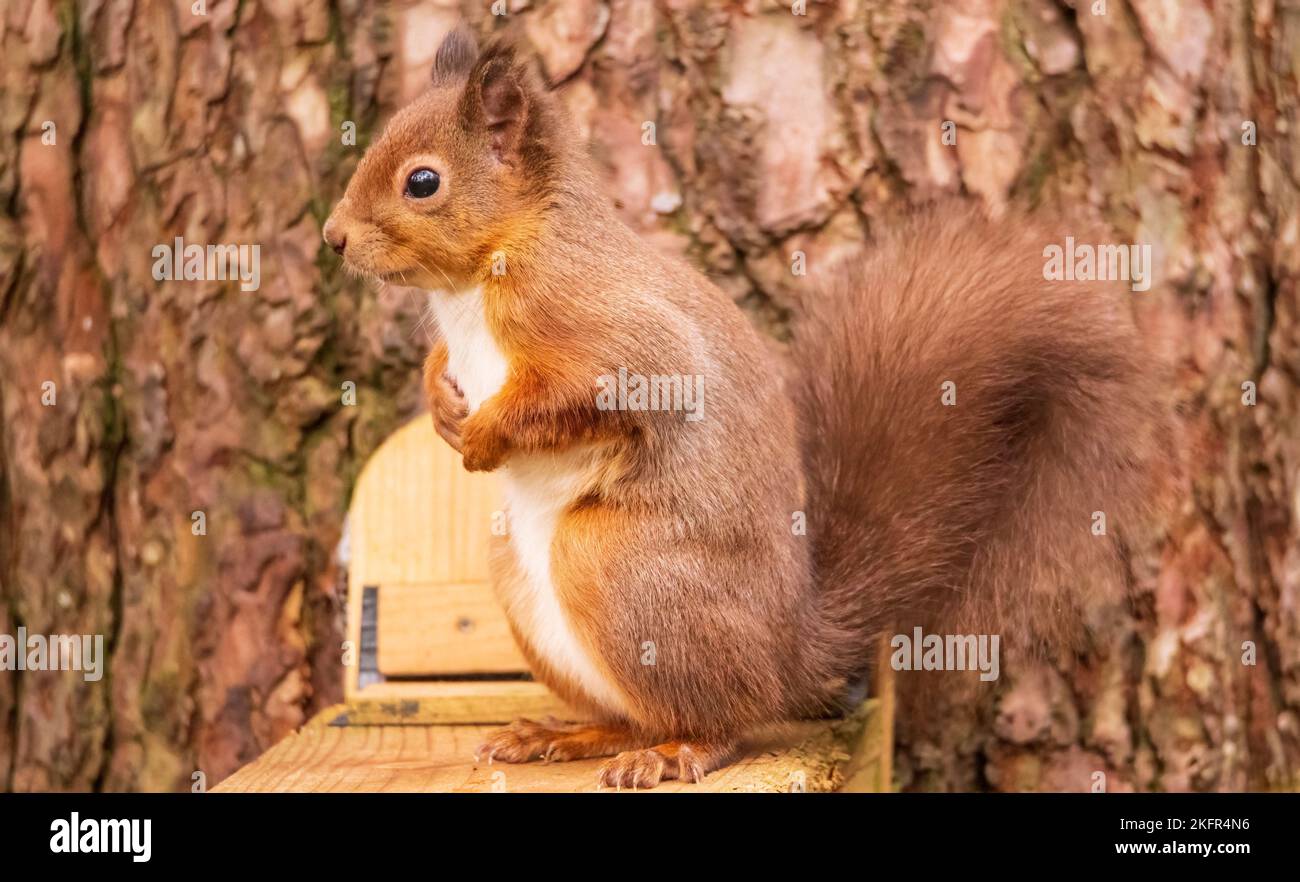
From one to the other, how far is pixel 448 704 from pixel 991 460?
782 millimetres

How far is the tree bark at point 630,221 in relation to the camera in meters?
2.31

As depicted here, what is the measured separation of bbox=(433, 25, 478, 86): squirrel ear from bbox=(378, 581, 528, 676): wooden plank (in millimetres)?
698

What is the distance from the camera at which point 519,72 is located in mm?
1748

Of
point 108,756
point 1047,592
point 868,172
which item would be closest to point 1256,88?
point 868,172

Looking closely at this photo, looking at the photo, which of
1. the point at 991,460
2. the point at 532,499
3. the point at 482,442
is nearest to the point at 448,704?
the point at 532,499

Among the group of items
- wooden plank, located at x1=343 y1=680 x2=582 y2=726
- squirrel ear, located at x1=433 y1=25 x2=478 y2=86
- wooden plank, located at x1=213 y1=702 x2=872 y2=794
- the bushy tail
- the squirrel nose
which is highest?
squirrel ear, located at x1=433 y1=25 x2=478 y2=86

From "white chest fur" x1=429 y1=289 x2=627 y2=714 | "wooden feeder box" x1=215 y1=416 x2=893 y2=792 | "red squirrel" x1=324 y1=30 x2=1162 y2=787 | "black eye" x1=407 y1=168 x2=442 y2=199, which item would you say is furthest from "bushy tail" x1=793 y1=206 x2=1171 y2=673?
"black eye" x1=407 y1=168 x2=442 y2=199

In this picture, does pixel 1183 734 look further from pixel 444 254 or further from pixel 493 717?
pixel 444 254

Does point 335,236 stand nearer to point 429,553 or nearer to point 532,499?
point 532,499

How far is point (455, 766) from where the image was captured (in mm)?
1774

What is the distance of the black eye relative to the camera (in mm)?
1729

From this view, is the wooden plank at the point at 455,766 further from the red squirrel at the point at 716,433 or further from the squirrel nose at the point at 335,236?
the squirrel nose at the point at 335,236

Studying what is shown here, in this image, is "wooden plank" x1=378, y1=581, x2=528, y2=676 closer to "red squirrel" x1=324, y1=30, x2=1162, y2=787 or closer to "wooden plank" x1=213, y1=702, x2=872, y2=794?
"wooden plank" x1=213, y1=702, x2=872, y2=794

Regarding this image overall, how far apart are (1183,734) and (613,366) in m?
1.23
